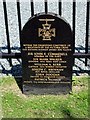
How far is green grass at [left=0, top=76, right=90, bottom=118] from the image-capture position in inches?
181

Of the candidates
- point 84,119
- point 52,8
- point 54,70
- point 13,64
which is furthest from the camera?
point 52,8

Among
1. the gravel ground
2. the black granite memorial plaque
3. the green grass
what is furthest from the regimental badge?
the gravel ground

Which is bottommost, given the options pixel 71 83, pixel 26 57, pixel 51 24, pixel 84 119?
pixel 84 119

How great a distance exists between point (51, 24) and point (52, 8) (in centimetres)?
293

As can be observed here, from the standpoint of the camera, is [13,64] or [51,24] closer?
[51,24]

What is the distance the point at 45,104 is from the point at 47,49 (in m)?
0.65

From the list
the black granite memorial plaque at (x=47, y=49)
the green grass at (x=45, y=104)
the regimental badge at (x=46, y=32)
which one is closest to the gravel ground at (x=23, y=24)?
the green grass at (x=45, y=104)

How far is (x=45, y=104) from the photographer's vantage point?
476cm

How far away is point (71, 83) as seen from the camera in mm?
4887

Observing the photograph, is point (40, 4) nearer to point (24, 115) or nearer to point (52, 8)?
point (52, 8)

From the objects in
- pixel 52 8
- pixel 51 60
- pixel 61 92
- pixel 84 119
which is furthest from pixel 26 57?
pixel 52 8

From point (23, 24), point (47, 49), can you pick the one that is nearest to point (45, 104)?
point (47, 49)

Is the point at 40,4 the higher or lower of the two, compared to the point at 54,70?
higher

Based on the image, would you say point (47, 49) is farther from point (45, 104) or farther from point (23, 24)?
point (23, 24)
